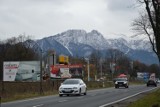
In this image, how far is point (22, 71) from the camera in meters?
65.8

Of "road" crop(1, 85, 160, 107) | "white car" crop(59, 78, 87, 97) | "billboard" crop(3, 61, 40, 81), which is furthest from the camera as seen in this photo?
"billboard" crop(3, 61, 40, 81)

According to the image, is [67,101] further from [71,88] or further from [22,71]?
[22,71]

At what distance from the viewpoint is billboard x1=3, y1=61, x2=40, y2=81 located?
64.8 m

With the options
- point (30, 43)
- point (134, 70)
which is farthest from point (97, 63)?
point (30, 43)

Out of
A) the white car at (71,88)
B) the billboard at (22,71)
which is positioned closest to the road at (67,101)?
the white car at (71,88)

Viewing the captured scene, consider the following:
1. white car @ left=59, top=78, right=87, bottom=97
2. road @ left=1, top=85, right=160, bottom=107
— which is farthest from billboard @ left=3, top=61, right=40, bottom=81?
road @ left=1, top=85, right=160, bottom=107

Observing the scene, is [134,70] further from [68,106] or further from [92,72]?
[68,106]

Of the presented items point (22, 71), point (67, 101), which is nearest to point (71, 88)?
point (67, 101)

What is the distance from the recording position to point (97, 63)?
15912 centimetres

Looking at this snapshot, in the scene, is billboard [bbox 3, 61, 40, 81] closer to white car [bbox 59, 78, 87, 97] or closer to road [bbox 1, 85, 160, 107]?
white car [bbox 59, 78, 87, 97]

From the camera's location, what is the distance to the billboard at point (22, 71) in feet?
213

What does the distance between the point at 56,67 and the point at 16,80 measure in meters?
8.21

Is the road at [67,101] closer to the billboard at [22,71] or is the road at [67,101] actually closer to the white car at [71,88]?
the white car at [71,88]

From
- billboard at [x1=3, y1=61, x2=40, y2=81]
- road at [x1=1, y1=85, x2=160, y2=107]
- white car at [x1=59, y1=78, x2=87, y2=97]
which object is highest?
billboard at [x1=3, y1=61, x2=40, y2=81]
